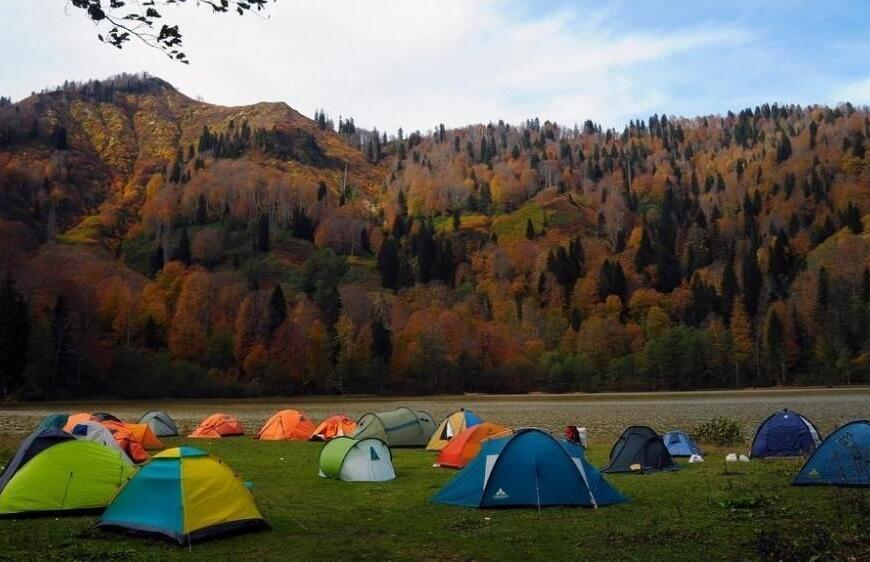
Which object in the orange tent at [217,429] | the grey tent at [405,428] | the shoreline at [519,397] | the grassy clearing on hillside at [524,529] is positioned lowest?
the shoreline at [519,397]

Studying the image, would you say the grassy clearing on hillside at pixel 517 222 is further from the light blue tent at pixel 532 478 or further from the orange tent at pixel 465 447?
the light blue tent at pixel 532 478

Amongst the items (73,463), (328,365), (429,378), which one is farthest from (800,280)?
(73,463)

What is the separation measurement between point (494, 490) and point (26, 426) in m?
41.7

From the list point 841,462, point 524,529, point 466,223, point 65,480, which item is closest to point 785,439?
point 841,462

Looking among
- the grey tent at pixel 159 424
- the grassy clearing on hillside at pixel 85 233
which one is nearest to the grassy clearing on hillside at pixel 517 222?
the grassy clearing on hillside at pixel 85 233

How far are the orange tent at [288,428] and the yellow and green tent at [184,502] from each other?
73.1ft

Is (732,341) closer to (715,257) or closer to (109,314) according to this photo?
(715,257)

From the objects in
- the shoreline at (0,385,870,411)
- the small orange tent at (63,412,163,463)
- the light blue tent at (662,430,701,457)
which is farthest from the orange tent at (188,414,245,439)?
the shoreline at (0,385,870,411)

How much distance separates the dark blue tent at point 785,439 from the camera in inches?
930

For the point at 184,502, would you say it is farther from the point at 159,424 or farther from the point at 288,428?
the point at 159,424

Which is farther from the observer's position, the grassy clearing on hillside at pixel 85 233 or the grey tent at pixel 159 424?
the grassy clearing on hillside at pixel 85 233

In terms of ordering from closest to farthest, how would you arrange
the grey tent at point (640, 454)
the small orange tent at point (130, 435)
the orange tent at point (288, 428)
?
the grey tent at point (640, 454), the small orange tent at point (130, 435), the orange tent at point (288, 428)

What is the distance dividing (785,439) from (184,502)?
1977 centimetres

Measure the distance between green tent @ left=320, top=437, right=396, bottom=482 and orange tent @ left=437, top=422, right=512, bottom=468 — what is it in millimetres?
3023
